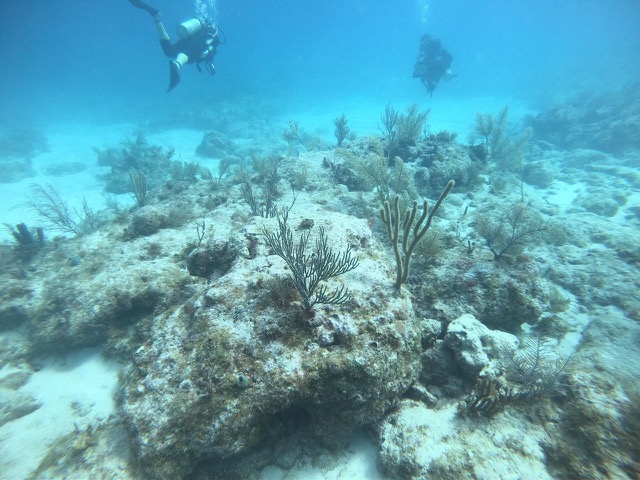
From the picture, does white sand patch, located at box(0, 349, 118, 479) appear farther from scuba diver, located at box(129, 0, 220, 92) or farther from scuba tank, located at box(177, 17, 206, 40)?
scuba tank, located at box(177, 17, 206, 40)

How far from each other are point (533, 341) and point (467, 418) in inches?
80.0

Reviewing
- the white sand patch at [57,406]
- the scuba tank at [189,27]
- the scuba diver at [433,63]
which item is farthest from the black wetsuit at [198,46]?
the white sand patch at [57,406]

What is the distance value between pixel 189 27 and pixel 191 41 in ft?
3.27

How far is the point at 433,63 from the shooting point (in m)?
17.8

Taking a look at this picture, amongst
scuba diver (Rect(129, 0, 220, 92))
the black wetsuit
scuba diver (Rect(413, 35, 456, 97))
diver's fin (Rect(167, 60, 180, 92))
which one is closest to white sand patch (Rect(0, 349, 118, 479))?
diver's fin (Rect(167, 60, 180, 92))

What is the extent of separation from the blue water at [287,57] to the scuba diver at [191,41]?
1965 centimetres

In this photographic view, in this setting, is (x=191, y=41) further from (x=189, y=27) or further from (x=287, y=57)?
(x=287, y=57)

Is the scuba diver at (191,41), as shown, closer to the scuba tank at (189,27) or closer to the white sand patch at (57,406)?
the scuba tank at (189,27)

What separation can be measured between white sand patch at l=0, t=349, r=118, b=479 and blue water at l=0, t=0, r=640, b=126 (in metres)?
34.6

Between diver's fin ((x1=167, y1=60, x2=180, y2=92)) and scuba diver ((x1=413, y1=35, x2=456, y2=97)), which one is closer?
diver's fin ((x1=167, y1=60, x2=180, y2=92))

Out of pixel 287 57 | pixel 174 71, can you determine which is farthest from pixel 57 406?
pixel 287 57

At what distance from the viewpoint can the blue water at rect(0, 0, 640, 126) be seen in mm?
42594

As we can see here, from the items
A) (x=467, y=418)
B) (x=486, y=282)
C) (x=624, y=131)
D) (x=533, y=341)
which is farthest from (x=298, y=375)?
(x=624, y=131)

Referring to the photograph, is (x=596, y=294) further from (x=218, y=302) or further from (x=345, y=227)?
(x=218, y=302)
